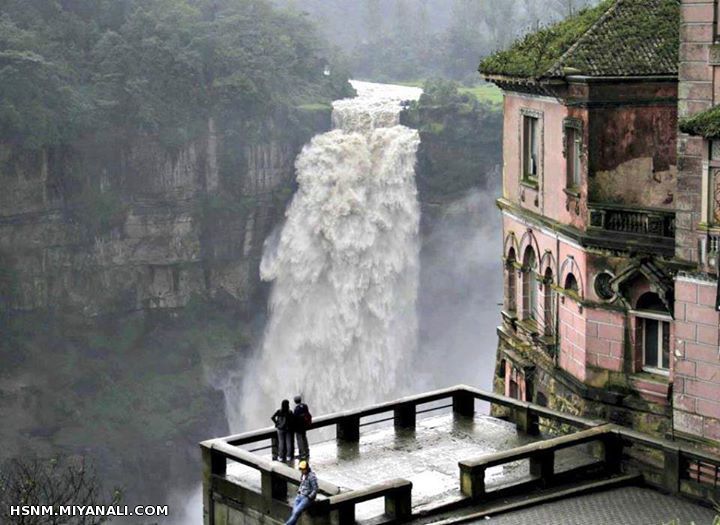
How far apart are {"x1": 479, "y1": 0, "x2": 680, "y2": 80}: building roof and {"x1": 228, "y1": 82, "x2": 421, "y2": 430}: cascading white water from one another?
228 ft

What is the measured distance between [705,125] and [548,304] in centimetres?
1112

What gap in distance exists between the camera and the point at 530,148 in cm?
4125

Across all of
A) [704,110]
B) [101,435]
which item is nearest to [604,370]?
[704,110]

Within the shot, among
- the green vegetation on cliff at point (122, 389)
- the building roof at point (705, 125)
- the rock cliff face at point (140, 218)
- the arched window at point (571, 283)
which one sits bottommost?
the green vegetation on cliff at point (122, 389)

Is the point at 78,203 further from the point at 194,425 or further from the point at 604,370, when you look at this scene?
the point at 604,370

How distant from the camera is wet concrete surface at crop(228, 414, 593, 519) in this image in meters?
27.2

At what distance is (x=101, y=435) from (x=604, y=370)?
6585 centimetres

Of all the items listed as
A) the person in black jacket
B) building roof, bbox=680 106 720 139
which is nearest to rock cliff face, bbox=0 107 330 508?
the person in black jacket

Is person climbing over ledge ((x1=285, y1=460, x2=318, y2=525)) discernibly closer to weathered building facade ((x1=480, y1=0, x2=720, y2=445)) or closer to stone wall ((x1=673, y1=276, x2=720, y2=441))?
stone wall ((x1=673, y1=276, x2=720, y2=441))

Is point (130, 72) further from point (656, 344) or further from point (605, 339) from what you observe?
point (656, 344)

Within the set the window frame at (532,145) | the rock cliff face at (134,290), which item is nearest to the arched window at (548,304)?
the window frame at (532,145)

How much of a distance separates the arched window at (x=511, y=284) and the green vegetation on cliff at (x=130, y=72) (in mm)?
59434

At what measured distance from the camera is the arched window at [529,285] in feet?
135

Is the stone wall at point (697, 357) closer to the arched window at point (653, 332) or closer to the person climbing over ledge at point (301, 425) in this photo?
the arched window at point (653, 332)
